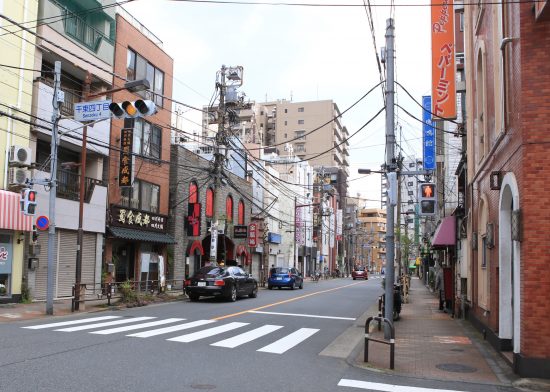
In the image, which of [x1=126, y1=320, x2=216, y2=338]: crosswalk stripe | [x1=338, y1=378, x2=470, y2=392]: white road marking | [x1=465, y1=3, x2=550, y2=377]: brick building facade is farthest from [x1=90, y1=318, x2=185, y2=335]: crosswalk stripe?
[x1=465, y1=3, x2=550, y2=377]: brick building facade

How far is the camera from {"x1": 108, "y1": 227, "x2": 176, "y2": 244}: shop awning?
2456 centimetres

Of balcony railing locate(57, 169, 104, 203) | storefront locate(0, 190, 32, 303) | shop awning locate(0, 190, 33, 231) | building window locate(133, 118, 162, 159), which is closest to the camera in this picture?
shop awning locate(0, 190, 33, 231)

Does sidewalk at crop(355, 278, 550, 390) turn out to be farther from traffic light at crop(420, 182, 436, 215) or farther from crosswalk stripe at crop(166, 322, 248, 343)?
crosswalk stripe at crop(166, 322, 248, 343)

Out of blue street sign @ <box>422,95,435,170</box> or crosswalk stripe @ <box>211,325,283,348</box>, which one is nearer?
crosswalk stripe @ <box>211,325,283,348</box>

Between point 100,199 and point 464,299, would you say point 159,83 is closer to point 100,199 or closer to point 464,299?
point 100,199

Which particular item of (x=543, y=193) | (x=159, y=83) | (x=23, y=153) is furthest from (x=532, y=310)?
(x=159, y=83)

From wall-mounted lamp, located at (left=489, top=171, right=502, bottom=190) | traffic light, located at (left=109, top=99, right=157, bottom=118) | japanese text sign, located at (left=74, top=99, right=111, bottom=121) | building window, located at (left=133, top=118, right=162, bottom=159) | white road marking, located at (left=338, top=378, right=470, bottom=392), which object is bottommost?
white road marking, located at (left=338, top=378, right=470, bottom=392)

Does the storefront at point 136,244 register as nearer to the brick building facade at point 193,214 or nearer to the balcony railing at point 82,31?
the brick building facade at point 193,214

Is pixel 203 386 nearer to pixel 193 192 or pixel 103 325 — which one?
pixel 103 325

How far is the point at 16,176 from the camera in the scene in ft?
60.1

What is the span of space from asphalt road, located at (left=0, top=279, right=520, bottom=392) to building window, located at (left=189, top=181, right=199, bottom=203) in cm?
1667

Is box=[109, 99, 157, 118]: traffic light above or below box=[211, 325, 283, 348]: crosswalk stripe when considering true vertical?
above

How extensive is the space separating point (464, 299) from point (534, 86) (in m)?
11.1

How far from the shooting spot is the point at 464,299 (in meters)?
18.4
